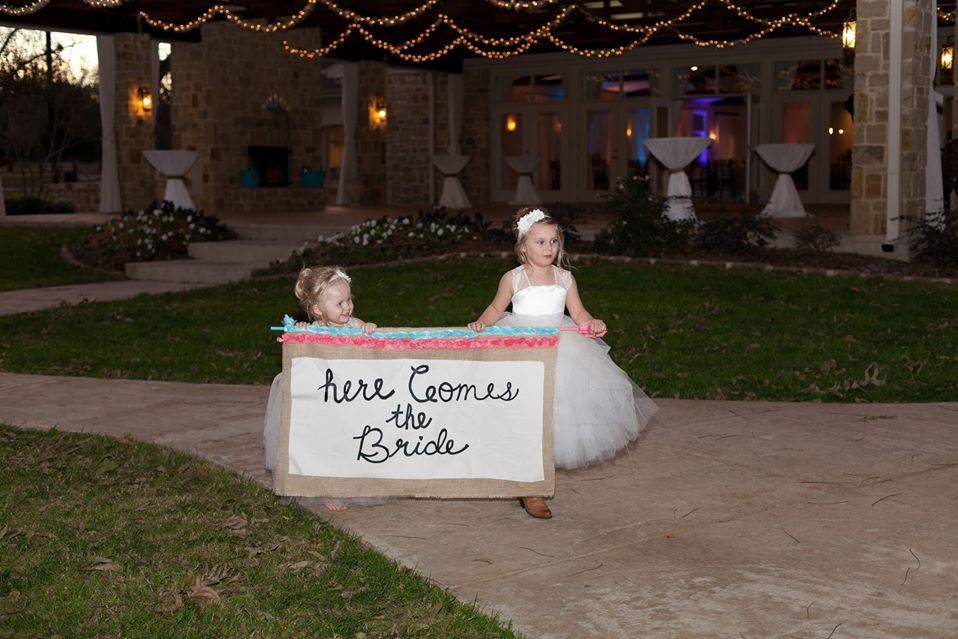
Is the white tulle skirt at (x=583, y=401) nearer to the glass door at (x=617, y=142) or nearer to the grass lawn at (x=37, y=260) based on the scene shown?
the grass lawn at (x=37, y=260)

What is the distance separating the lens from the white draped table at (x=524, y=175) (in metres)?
26.1

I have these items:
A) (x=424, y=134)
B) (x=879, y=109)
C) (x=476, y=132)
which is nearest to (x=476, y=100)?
(x=476, y=132)

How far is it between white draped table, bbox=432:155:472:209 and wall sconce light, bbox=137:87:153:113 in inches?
238

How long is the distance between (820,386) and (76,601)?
17.0ft

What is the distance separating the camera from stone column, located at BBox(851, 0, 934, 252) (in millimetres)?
12930

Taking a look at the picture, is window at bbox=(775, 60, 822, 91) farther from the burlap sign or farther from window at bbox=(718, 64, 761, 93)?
the burlap sign

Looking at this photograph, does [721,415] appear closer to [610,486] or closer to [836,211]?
[610,486]

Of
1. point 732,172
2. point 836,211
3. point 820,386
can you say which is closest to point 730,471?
point 820,386

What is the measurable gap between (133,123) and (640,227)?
47.3 ft

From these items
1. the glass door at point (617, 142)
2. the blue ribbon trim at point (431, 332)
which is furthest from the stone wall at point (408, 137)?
the blue ribbon trim at point (431, 332)

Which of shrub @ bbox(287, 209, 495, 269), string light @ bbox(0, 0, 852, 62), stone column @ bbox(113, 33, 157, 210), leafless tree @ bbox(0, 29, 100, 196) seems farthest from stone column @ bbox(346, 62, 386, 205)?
shrub @ bbox(287, 209, 495, 269)

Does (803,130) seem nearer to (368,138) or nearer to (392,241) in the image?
(368,138)

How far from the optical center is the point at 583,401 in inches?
204

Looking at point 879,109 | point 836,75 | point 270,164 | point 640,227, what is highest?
point 836,75
